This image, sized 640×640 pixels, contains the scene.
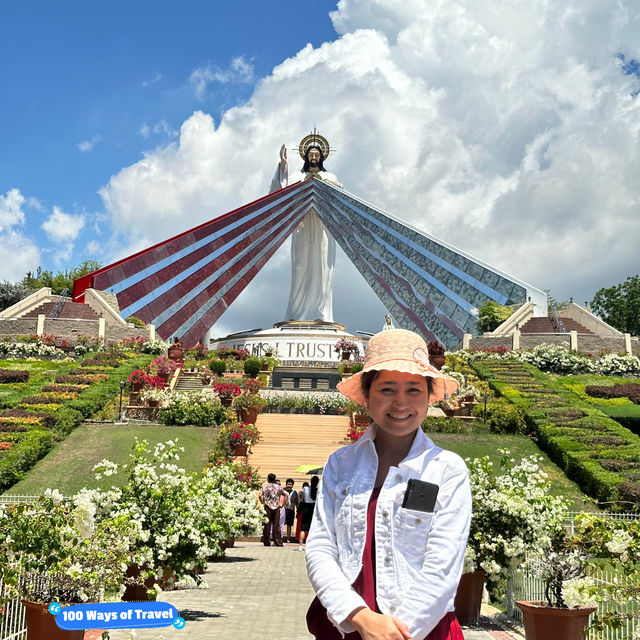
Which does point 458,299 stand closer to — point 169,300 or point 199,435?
point 169,300

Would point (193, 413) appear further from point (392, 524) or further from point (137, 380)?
point (392, 524)

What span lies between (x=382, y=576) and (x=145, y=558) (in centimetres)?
281

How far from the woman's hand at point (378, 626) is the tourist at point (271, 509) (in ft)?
27.4

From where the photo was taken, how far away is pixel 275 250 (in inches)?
1469

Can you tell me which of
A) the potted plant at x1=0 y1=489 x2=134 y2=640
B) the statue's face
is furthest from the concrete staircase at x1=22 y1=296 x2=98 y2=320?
the potted plant at x1=0 y1=489 x2=134 y2=640

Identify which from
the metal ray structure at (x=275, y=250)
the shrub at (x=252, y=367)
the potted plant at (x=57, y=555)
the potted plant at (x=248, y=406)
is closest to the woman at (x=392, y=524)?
the potted plant at (x=57, y=555)

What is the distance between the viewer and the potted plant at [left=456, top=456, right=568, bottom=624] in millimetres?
5441

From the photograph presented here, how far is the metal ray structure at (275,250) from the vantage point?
31484mm

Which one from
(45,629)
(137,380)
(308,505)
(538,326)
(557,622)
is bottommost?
(308,505)

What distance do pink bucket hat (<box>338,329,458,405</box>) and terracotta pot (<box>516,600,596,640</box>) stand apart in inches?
94.6

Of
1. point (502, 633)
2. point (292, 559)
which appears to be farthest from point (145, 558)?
point (292, 559)

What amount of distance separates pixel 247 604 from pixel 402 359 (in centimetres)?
429

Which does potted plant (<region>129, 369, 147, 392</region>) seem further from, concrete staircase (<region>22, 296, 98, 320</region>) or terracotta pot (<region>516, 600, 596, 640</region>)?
terracotta pot (<region>516, 600, 596, 640</region>)

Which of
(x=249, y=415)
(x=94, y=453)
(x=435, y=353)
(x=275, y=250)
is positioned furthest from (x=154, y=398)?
(x=275, y=250)
